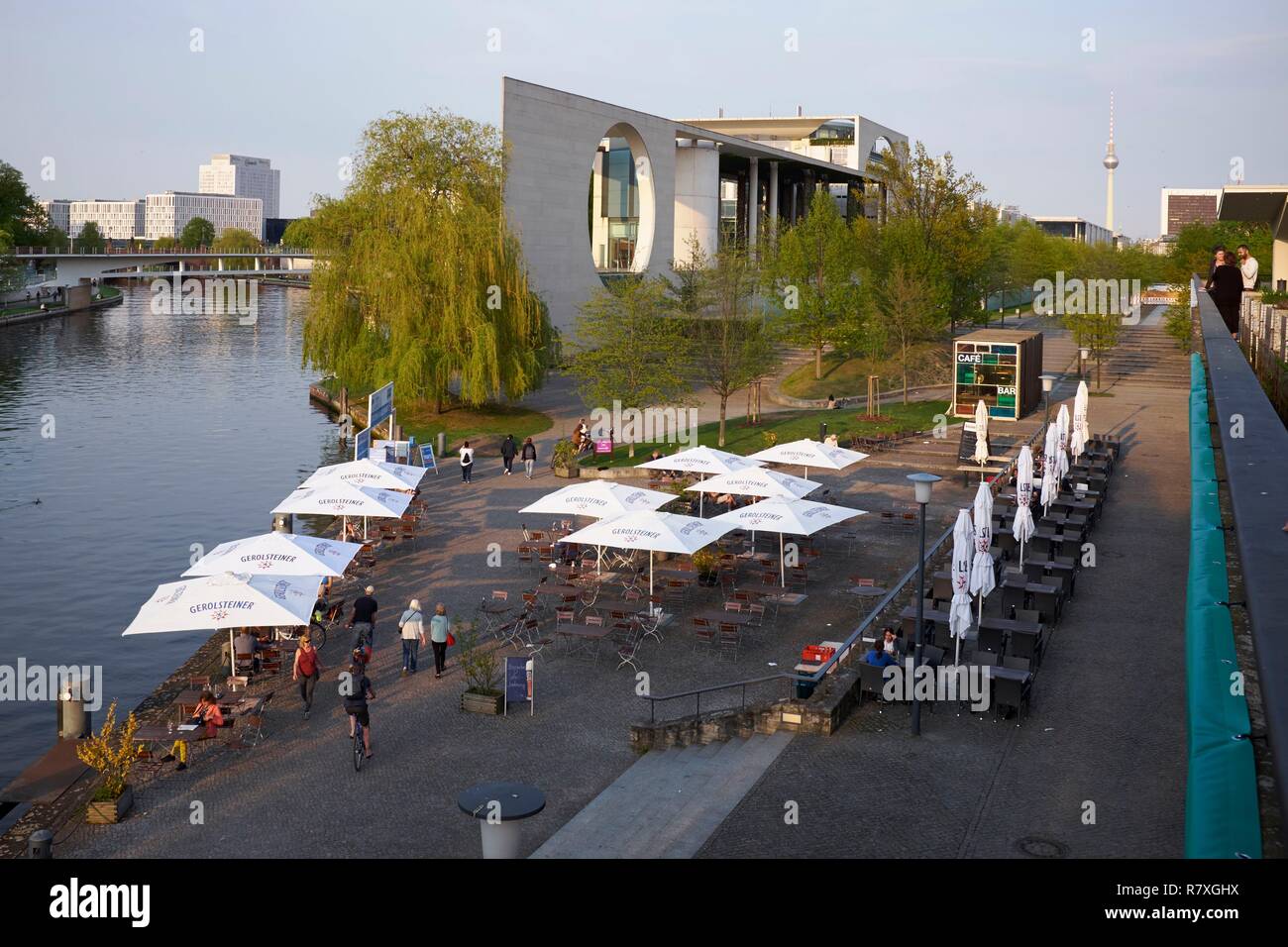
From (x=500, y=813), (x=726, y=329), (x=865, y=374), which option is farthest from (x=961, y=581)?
(x=865, y=374)

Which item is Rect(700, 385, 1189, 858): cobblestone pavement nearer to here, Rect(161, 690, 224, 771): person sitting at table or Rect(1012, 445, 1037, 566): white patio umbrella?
Rect(1012, 445, 1037, 566): white patio umbrella

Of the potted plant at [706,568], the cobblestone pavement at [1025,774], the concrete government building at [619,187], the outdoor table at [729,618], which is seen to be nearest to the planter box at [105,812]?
the cobblestone pavement at [1025,774]

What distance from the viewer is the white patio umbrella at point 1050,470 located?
2612 cm

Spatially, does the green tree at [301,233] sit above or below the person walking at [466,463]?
above

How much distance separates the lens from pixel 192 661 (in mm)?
20297

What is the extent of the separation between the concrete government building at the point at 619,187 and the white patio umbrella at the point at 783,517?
108ft

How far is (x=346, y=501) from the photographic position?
82.2 ft

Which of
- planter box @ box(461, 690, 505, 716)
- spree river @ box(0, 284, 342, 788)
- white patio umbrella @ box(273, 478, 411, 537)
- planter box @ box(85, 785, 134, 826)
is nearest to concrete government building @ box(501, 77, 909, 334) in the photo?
spree river @ box(0, 284, 342, 788)

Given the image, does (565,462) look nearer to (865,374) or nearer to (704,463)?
(704,463)

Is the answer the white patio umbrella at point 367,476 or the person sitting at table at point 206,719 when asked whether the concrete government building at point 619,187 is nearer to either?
the white patio umbrella at point 367,476

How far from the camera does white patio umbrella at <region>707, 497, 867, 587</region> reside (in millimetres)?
22031

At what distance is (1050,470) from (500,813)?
20.4 metres
